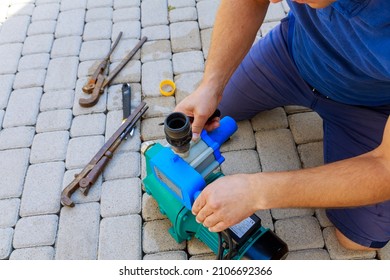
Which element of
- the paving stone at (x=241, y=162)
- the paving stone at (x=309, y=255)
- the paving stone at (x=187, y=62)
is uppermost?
the paving stone at (x=187, y=62)

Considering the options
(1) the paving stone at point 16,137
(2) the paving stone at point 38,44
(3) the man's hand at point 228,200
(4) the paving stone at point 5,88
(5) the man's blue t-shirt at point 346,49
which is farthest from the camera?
(2) the paving stone at point 38,44

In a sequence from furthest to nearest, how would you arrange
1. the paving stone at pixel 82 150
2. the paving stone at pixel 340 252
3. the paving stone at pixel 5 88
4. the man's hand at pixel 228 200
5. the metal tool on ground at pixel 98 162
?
1. the paving stone at pixel 5 88
2. the paving stone at pixel 82 150
3. the metal tool on ground at pixel 98 162
4. the paving stone at pixel 340 252
5. the man's hand at pixel 228 200

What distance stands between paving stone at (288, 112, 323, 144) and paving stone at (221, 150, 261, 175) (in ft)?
0.94

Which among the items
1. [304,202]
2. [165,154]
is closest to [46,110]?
[165,154]

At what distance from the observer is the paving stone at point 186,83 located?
9.12ft

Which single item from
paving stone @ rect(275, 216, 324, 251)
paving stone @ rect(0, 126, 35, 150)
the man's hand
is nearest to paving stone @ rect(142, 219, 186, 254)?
paving stone @ rect(275, 216, 324, 251)

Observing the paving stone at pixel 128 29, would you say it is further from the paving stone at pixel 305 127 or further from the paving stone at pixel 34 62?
the paving stone at pixel 305 127

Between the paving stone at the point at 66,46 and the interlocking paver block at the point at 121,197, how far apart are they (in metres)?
1.16

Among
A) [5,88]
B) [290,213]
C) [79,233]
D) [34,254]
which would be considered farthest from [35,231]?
[290,213]

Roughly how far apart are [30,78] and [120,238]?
4.57 ft

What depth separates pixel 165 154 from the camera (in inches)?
70.7

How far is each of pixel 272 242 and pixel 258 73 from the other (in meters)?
0.94

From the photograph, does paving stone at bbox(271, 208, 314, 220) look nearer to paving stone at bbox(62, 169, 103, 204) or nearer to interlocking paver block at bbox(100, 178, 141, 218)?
interlocking paver block at bbox(100, 178, 141, 218)

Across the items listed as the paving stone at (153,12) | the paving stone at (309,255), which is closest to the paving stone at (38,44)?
the paving stone at (153,12)
